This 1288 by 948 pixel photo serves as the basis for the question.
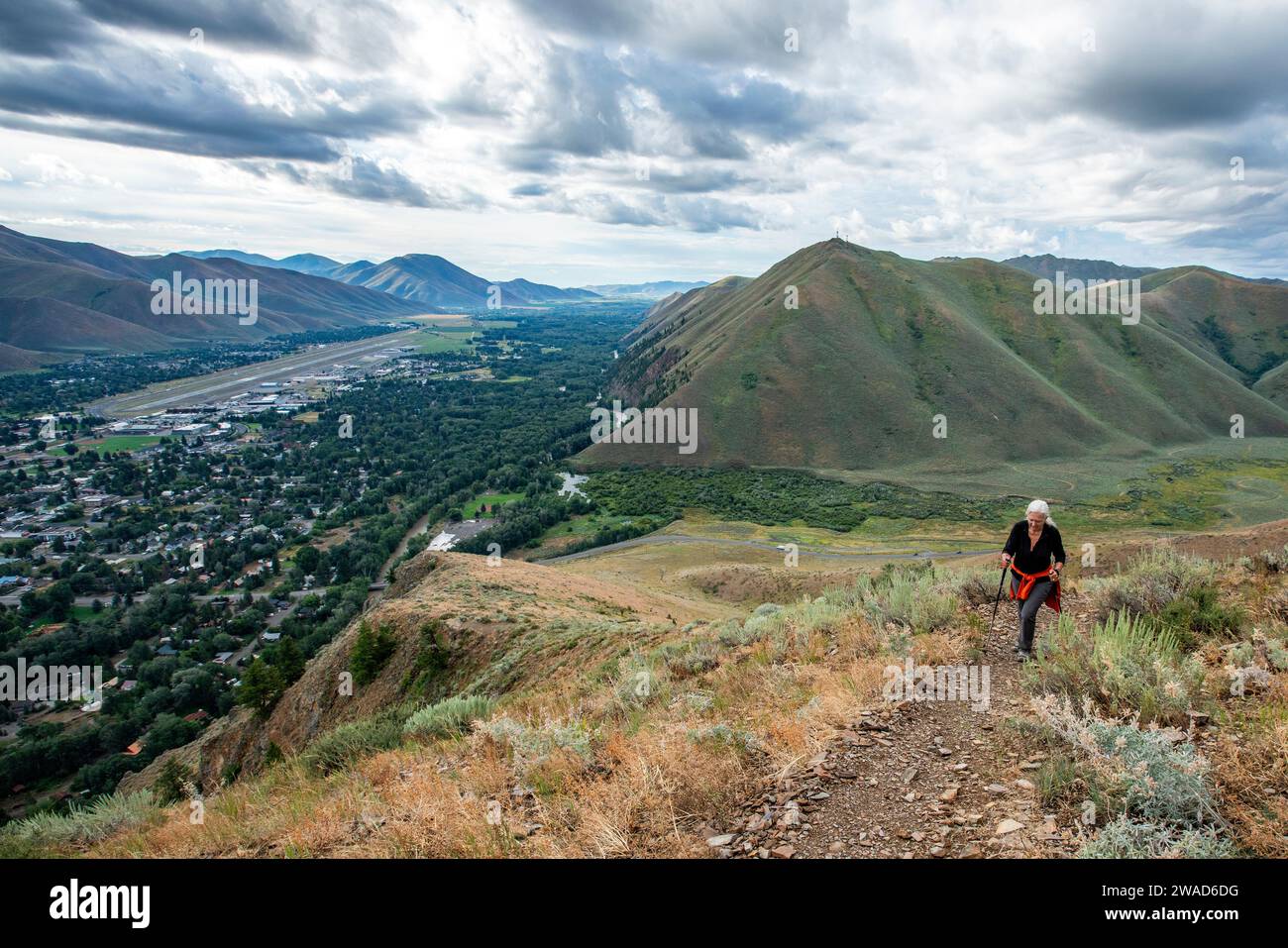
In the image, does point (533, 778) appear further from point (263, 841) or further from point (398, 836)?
point (263, 841)

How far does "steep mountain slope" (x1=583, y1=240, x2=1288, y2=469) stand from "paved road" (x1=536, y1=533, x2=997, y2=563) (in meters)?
32.0

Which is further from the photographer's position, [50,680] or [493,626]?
[50,680]

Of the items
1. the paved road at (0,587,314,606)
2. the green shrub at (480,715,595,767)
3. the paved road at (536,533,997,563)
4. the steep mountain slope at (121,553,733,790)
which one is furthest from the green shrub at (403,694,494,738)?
the paved road at (0,587,314,606)

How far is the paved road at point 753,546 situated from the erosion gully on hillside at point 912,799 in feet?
175

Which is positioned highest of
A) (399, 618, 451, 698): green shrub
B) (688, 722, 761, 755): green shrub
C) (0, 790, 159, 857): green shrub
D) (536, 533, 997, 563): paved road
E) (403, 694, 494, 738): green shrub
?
(688, 722, 761, 755): green shrub

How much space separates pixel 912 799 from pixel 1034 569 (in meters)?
4.15

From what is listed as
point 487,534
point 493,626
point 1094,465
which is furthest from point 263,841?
point 1094,465

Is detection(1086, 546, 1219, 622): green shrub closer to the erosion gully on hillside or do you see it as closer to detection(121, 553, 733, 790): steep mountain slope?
the erosion gully on hillside

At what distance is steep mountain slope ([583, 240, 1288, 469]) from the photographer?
9581cm

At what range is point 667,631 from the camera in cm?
1423

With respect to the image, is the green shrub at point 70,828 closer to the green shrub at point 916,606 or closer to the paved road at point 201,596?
the green shrub at point 916,606

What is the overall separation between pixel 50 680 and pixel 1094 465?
116231 millimetres

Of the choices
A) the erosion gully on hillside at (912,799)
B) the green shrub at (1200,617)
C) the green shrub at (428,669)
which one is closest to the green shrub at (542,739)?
the erosion gully on hillside at (912,799)
